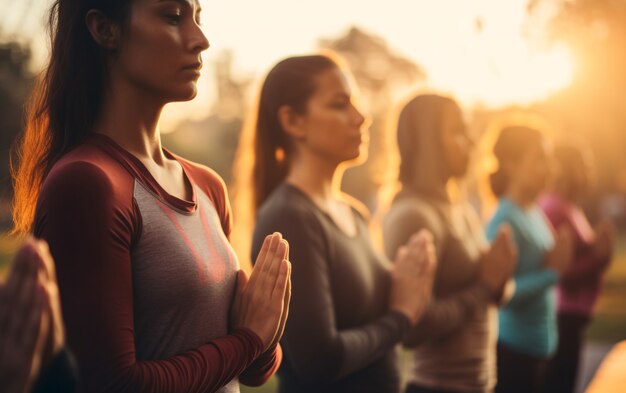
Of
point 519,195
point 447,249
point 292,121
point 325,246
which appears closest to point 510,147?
point 519,195

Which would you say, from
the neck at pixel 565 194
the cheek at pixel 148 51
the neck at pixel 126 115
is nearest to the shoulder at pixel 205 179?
the neck at pixel 126 115

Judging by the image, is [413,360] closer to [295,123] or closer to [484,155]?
[295,123]

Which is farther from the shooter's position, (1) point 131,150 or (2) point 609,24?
(2) point 609,24

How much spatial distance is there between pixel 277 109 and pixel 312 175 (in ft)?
0.82

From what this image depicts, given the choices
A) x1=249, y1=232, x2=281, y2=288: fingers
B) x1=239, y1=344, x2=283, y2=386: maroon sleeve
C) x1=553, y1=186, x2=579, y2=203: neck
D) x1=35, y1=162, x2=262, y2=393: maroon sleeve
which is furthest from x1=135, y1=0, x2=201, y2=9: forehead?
x1=553, y1=186, x2=579, y2=203: neck

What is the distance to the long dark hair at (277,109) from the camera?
2236 millimetres

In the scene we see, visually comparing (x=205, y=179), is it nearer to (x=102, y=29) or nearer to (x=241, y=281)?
(x=241, y=281)

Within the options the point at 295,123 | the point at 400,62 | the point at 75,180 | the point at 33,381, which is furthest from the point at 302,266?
the point at 400,62

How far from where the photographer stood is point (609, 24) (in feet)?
42.0

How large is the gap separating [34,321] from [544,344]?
3.11m

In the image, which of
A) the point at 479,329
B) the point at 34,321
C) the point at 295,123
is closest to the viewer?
the point at 34,321

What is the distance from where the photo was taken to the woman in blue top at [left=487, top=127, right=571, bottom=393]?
3525mm

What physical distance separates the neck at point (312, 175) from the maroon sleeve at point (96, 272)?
104 cm

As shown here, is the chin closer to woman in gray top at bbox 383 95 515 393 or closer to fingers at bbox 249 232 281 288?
fingers at bbox 249 232 281 288
